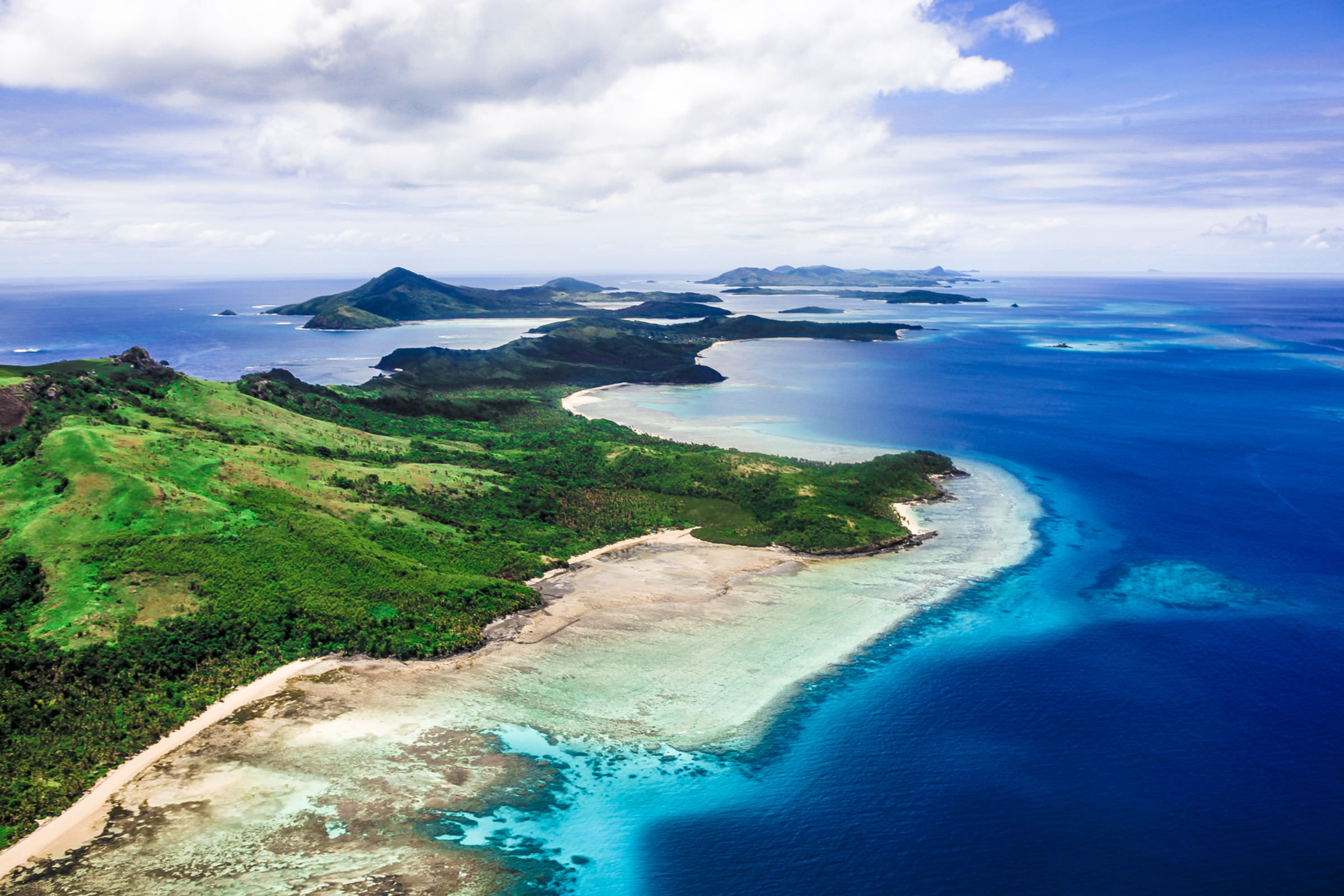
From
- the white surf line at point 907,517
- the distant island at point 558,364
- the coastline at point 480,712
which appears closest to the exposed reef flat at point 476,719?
the coastline at point 480,712

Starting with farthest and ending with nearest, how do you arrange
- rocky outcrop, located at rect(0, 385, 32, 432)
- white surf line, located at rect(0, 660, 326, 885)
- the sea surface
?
rocky outcrop, located at rect(0, 385, 32, 432)
the sea surface
white surf line, located at rect(0, 660, 326, 885)

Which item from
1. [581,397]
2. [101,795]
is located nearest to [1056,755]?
[101,795]

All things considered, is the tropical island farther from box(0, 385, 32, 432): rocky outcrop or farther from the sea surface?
the sea surface

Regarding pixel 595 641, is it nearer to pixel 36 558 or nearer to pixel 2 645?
pixel 2 645

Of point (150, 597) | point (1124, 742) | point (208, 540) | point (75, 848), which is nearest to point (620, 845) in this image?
point (75, 848)

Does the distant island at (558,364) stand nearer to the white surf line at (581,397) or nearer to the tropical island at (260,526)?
the white surf line at (581,397)

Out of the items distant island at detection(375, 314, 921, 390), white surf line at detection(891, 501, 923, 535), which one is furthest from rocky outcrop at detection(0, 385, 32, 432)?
distant island at detection(375, 314, 921, 390)

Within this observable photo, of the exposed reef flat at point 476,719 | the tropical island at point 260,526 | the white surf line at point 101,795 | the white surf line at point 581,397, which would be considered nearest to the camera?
the white surf line at point 101,795
